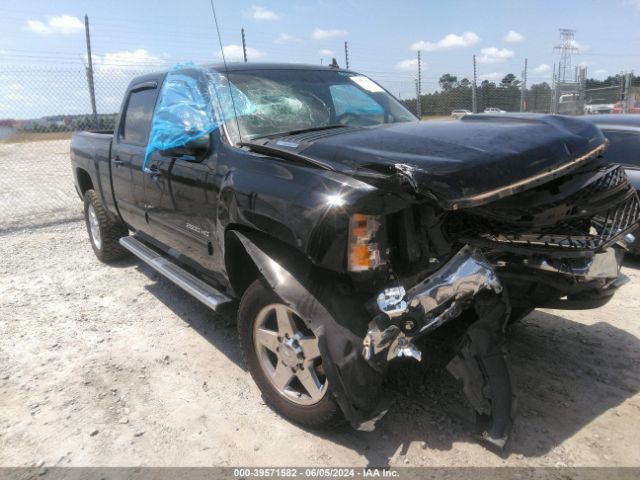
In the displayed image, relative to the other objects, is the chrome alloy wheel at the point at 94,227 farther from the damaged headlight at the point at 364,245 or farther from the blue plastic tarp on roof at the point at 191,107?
the damaged headlight at the point at 364,245

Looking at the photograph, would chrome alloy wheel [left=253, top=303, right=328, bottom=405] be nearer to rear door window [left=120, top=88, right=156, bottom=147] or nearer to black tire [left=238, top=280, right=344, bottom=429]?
black tire [left=238, top=280, right=344, bottom=429]

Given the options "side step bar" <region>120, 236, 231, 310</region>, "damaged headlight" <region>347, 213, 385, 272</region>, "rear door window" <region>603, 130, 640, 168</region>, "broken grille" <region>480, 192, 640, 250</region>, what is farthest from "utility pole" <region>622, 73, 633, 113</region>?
"damaged headlight" <region>347, 213, 385, 272</region>

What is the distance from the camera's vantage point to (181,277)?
11.8 feet

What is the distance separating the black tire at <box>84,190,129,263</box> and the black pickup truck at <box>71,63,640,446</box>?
7.79 ft

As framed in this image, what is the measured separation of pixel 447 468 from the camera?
244 centimetres

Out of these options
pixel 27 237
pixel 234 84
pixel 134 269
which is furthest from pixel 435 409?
pixel 27 237

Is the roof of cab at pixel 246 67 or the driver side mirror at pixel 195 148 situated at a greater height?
the roof of cab at pixel 246 67

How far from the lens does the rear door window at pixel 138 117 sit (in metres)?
4.31

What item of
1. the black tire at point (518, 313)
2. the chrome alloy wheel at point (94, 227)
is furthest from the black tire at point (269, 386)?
the chrome alloy wheel at point (94, 227)

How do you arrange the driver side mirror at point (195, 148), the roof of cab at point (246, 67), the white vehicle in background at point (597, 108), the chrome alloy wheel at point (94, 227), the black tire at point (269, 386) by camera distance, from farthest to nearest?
the white vehicle in background at point (597, 108) → the chrome alloy wheel at point (94, 227) → the roof of cab at point (246, 67) → the driver side mirror at point (195, 148) → the black tire at point (269, 386)

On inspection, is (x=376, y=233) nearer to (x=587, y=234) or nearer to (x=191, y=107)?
(x=587, y=234)

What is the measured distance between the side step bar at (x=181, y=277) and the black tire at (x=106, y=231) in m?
0.96

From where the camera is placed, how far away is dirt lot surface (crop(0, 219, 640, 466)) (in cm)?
260

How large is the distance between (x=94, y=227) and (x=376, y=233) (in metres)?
4.79
